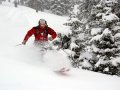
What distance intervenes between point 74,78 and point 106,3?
6169mm

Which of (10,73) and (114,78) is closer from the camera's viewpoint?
(10,73)

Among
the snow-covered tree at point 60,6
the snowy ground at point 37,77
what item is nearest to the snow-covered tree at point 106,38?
the snowy ground at point 37,77

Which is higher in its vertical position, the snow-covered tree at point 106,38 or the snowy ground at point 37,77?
the snow-covered tree at point 106,38

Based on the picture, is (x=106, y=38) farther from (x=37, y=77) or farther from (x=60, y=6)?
(x=60, y=6)

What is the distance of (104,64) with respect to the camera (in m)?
13.8

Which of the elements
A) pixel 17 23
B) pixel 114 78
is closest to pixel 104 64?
pixel 114 78

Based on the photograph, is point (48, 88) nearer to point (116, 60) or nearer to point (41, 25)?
point (41, 25)

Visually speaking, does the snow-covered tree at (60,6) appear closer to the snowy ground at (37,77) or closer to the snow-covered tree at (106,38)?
the snow-covered tree at (106,38)

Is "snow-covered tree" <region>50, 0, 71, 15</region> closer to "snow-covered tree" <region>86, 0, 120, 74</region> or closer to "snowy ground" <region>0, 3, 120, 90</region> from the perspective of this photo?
"snow-covered tree" <region>86, 0, 120, 74</region>

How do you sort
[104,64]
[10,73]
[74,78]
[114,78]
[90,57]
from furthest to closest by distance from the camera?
1. [90,57]
2. [104,64]
3. [114,78]
4. [74,78]
5. [10,73]

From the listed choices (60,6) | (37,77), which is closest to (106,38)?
(37,77)

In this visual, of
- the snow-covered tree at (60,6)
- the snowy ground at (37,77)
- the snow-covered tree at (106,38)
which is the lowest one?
the snowy ground at (37,77)

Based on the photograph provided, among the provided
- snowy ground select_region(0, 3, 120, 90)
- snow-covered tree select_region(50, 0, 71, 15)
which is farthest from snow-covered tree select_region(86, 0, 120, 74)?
snow-covered tree select_region(50, 0, 71, 15)

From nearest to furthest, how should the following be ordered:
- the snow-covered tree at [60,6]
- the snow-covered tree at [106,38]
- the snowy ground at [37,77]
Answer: the snowy ground at [37,77] < the snow-covered tree at [106,38] < the snow-covered tree at [60,6]
